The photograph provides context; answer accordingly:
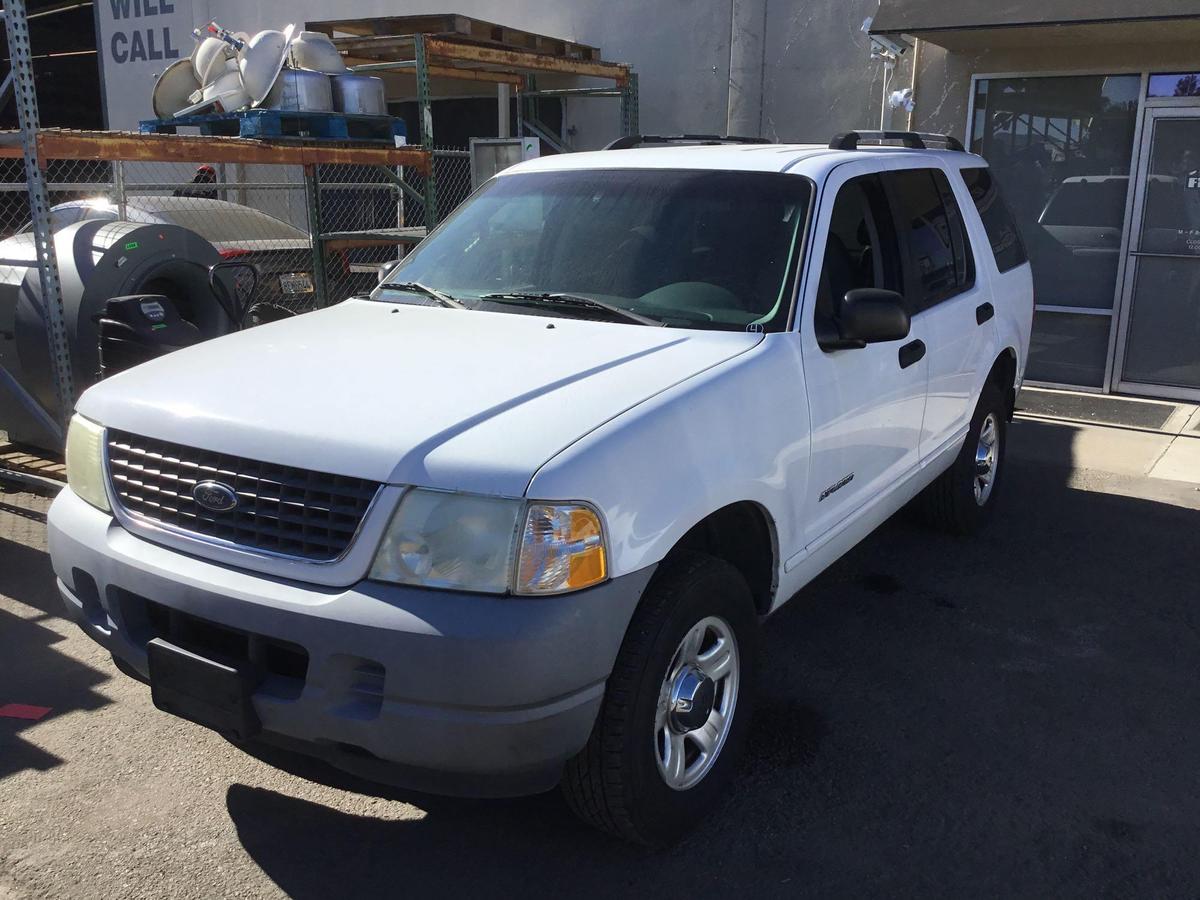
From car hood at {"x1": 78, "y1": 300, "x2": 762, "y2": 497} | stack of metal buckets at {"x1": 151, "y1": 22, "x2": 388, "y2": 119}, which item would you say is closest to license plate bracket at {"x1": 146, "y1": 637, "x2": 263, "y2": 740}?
car hood at {"x1": 78, "y1": 300, "x2": 762, "y2": 497}

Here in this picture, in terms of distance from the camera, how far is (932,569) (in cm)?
534

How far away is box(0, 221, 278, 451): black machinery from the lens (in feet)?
19.0

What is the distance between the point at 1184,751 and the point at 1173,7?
5467mm

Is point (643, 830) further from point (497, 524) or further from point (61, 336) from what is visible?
point (61, 336)

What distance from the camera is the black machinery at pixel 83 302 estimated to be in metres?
5.80

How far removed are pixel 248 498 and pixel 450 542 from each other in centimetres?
60

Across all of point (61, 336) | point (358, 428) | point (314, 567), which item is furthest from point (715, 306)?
point (61, 336)

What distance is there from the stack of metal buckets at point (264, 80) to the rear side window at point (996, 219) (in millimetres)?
4219

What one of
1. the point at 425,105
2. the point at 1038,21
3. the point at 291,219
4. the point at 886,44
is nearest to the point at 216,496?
the point at 425,105

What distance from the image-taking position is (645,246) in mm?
3887

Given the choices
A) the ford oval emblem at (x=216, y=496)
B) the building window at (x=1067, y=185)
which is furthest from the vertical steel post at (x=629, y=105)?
the ford oval emblem at (x=216, y=496)

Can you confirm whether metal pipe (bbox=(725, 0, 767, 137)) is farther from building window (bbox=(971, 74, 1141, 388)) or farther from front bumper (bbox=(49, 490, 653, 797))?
front bumper (bbox=(49, 490, 653, 797))

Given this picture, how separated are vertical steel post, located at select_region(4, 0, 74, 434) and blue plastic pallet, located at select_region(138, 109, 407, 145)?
1.48 meters

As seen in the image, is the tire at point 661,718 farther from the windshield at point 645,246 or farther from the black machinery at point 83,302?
the black machinery at point 83,302
